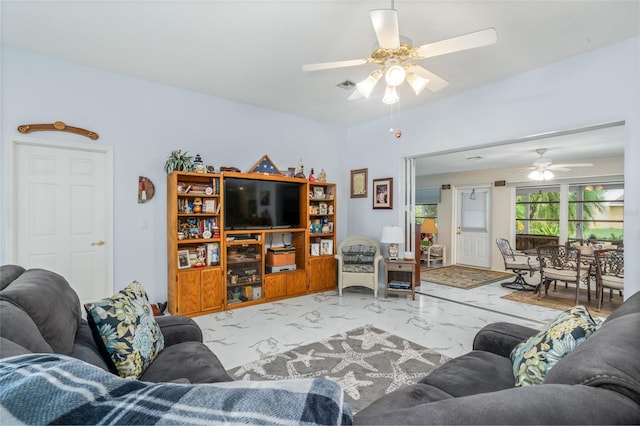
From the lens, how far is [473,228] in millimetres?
7836

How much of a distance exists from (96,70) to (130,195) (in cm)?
142

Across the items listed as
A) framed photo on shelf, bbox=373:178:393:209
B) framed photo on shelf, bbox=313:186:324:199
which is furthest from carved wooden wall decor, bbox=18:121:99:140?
framed photo on shelf, bbox=373:178:393:209

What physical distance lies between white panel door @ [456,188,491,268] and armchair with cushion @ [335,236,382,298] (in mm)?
3959

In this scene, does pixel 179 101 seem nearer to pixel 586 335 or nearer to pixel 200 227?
pixel 200 227

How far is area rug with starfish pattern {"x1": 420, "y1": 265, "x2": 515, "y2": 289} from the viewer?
5.79 m

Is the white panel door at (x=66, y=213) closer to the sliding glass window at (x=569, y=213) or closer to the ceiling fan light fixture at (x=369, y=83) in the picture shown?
the ceiling fan light fixture at (x=369, y=83)

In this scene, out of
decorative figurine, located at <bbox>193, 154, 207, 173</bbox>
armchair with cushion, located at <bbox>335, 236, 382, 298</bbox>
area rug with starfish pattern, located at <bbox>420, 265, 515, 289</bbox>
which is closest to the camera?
decorative figurine, located at <bbox>193, 154, 207, 173</bbox>

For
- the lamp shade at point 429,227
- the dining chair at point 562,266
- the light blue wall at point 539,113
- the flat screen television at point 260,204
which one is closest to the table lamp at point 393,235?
the light blue wall at point 539,113

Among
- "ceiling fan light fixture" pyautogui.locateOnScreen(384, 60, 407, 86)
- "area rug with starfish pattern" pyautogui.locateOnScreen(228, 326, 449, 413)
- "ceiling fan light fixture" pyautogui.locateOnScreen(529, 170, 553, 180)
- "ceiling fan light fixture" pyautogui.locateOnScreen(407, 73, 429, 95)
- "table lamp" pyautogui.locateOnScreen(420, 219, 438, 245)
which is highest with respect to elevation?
"ceiling fan light fixture" pyautogui.locateOnScreen(407, 73, 429, 95)

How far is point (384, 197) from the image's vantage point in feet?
16.7

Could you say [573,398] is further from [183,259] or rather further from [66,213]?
[66,213]

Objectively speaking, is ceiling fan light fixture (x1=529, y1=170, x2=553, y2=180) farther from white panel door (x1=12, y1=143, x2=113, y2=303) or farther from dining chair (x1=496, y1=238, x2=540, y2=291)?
white panel door (x1=12, y1=143, x2=113, y2=303)

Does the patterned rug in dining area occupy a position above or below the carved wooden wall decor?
below

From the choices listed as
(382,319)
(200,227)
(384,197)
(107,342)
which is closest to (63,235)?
(200,227)
